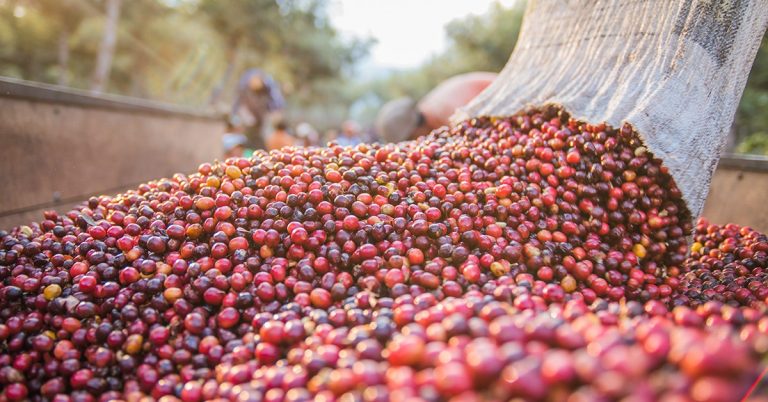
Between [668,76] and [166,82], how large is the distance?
73.0ft

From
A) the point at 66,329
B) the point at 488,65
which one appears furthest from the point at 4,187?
the point at 488,65

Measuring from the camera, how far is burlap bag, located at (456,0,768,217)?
2145 millimetres

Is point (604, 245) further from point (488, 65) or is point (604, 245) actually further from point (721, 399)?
point (488, 65)

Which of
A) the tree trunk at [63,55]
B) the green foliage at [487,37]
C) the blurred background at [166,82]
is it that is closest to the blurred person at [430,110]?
the blurred background at [166,82]

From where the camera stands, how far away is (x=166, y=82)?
20.4 meters

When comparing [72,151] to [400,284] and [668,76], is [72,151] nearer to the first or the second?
[400,284]

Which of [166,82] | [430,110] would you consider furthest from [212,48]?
[430,110]

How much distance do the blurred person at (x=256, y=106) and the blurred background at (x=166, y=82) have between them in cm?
8

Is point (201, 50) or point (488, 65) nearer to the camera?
point (201, 50)

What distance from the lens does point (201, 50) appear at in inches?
401

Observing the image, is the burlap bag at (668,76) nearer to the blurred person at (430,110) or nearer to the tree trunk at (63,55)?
the blurred person at (430,110)

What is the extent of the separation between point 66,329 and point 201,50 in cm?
1010

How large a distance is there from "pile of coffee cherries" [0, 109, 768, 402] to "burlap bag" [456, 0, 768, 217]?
0.37 feet

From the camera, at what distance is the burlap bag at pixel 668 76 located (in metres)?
2.14
